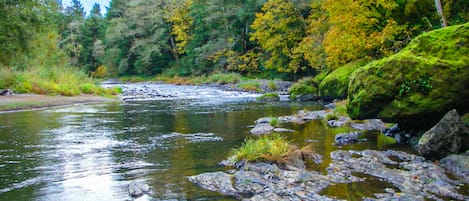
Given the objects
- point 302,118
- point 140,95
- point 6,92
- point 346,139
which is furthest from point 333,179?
point 140,95

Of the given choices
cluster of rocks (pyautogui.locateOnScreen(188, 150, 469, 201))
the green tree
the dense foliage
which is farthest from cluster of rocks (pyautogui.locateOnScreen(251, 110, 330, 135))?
the green tree

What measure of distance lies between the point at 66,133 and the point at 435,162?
11.3 m

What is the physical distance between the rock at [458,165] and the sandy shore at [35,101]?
20781 millimetres

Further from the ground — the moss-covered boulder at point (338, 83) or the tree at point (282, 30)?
the tree at point (282, 30)

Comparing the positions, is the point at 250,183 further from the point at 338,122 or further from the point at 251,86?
the point at 251,86

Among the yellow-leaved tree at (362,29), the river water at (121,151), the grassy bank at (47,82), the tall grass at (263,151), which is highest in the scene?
the yellow-leaved tree at (362,29)

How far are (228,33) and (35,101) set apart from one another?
3286 cm

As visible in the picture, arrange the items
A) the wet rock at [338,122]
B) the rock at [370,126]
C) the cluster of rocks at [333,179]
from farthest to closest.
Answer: the wet rock at [338,122]
the rock at [370,126]
the cluster of rocks at [333,179]

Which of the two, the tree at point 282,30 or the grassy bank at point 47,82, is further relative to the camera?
the tree at point 282,30

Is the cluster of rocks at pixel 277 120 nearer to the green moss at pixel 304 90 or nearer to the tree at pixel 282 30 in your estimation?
the green moss at pixel 304 90

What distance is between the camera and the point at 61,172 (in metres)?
8.98

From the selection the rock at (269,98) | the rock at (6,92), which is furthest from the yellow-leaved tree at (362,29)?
the rock at (6,92)

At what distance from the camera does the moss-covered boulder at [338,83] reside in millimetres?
22844

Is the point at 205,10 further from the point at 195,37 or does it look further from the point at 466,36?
the point at 466,36
